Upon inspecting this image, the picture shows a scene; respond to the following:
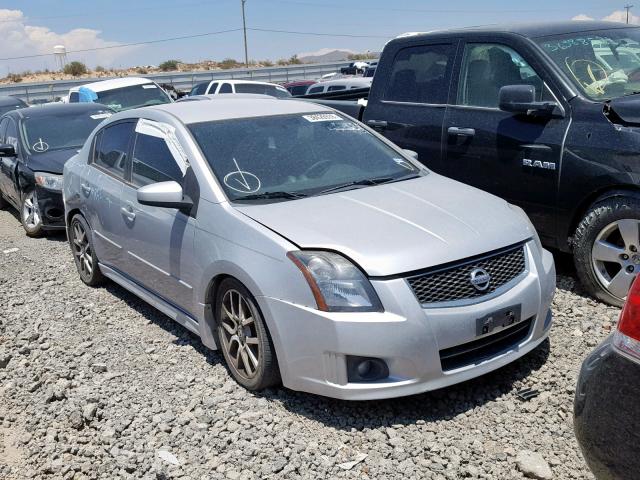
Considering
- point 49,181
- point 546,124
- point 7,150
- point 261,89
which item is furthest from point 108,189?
point 261,89

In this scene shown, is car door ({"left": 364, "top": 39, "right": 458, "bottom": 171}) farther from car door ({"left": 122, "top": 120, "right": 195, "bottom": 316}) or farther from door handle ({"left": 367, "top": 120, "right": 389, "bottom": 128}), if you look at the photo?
car door ({"left": 122, "top": 120, "right": 195, "bottom": 316})

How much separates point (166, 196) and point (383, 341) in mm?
1729

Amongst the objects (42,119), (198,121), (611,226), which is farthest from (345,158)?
(42,119)

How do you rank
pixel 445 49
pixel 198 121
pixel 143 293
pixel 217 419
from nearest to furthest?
pixel 217 419 < pixel 198 121 < pixel 143 293 < pixel 445 49

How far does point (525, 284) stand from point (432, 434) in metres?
0.97

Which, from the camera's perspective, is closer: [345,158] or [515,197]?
[345,158]

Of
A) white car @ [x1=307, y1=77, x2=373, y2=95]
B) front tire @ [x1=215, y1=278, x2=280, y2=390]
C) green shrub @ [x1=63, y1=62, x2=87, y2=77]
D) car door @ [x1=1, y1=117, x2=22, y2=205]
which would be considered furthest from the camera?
green shrub @ [x1=63, y1=62, x2=87, y2=77]

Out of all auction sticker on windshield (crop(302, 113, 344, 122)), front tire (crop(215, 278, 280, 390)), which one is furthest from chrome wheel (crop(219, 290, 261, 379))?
auction sticker on windshield (crop(302, 113, 344, 122))

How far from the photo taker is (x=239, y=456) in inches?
137

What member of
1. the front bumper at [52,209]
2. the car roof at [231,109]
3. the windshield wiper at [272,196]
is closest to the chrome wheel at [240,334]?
the windshield wiper at [272,196]

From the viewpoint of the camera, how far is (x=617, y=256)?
4852 millimetres

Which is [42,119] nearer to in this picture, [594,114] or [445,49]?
[445,49]

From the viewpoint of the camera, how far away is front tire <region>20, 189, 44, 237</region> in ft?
28.8

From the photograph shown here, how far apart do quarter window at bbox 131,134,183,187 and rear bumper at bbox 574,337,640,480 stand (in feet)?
9.94
